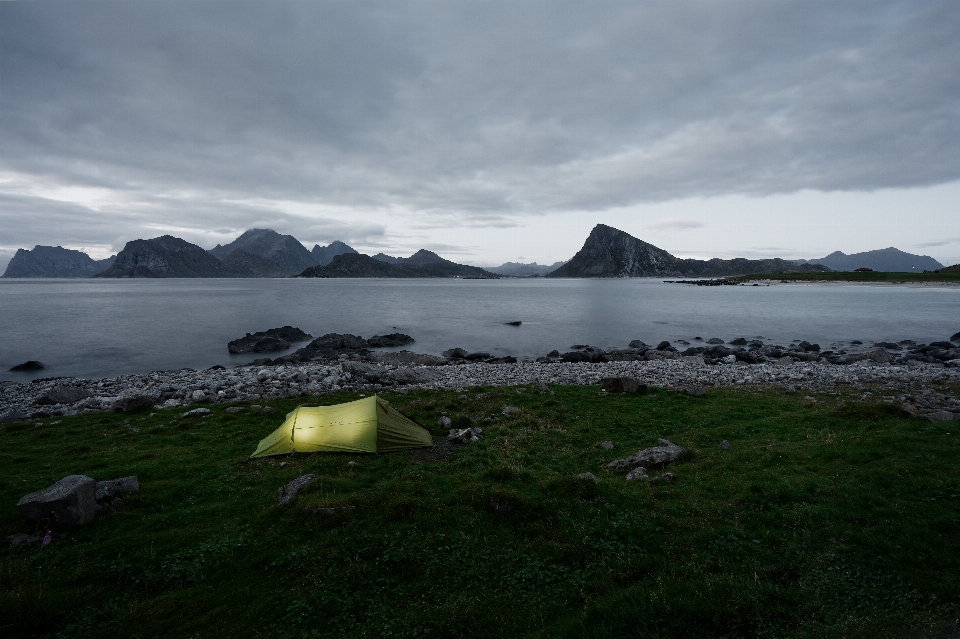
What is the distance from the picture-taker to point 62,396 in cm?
2714

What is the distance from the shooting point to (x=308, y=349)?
50.9m

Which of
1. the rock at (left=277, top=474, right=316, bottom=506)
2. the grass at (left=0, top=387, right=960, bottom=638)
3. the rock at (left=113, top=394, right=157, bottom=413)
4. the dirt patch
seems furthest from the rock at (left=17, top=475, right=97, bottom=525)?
the rock at (left=113, top=394, right=157, bottom=413)

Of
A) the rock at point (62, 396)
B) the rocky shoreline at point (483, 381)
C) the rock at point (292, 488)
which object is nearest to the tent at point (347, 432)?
the rock at point (292, 488)

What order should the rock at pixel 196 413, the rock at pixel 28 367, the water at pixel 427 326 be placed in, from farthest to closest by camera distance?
1. the water at pixel 427 326
2. the rock at pixel 28 367
3. the rock at pixel 196 413

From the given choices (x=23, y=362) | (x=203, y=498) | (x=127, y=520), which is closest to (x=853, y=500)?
(x=203, y=498)

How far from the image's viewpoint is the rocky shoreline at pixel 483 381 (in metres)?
24.8

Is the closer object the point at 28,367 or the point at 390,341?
the point at 28,367

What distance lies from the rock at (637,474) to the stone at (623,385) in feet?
38.9

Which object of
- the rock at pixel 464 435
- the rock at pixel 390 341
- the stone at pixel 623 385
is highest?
the stone at pixel 623 385

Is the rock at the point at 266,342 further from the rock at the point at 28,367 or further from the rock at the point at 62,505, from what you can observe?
the rock at the point at 62,505

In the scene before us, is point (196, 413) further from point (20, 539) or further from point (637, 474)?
point (637, 474)

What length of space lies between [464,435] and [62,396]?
87.1 ft

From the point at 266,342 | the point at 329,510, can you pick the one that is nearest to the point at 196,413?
the point at 329,510

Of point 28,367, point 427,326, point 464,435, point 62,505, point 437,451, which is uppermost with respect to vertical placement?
point 62,505
